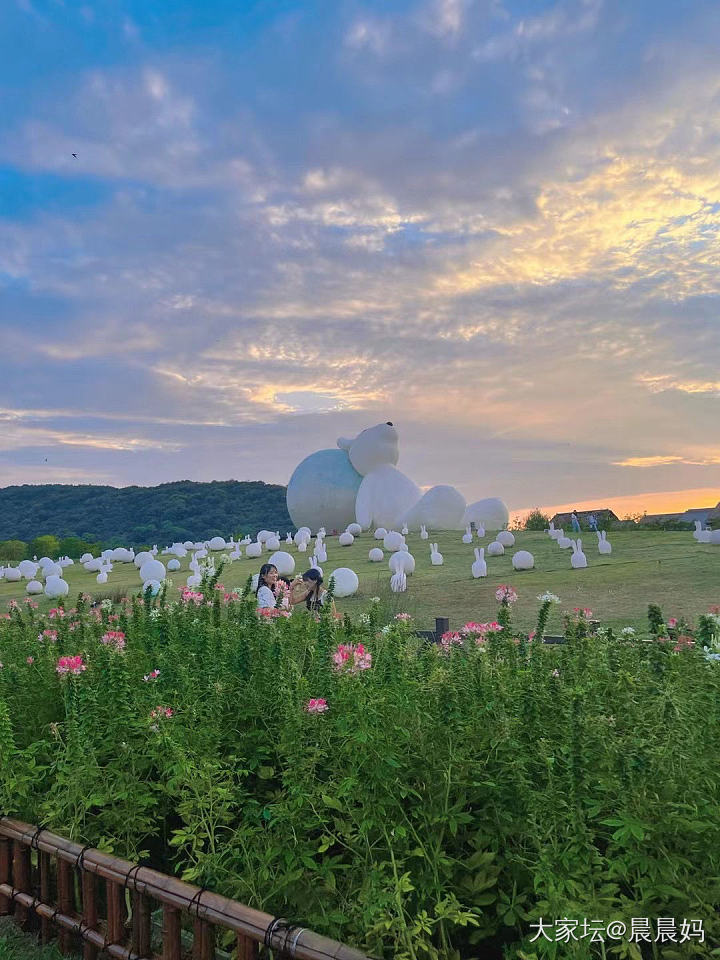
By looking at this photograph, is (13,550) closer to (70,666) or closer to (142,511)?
(142,511)

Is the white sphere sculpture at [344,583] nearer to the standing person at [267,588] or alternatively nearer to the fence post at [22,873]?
the standing person at [267,588]

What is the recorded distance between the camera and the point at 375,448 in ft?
123

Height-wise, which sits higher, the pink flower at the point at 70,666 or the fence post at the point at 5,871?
the pink flower at the point at 70,666

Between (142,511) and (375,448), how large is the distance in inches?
908

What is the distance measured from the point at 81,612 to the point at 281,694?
4.07m

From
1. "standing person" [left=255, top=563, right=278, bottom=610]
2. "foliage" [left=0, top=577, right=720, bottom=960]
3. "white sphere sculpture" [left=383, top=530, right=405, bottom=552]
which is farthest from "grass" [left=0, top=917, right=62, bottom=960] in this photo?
"white sphere sculpture" [left=383, top=530, right=405, bottom=552]

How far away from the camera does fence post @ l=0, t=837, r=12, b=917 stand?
4.05 meters

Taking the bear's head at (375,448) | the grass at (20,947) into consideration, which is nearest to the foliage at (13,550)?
the bear's head at (375,448)

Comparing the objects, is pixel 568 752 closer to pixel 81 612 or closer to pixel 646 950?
pixel 646 950

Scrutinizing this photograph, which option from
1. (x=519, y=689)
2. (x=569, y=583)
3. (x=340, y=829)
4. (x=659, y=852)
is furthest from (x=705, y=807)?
(x=569, y=583)

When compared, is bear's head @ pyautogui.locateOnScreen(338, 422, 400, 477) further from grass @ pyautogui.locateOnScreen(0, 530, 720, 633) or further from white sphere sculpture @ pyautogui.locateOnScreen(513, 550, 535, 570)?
white sphere sculpture @ pyautogui.locateOnScreen(513, 550, 535, 570)

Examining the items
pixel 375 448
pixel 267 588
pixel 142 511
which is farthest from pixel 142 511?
pixel 267 588

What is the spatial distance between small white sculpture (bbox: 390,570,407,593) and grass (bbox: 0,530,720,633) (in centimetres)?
17

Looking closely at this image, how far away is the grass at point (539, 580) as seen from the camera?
42.4 ft
